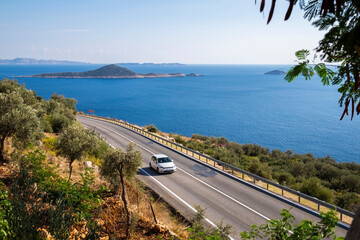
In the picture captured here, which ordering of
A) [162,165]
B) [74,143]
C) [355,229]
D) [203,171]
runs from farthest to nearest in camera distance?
[203,171]
[162,165]
[74,143]
[355,229]

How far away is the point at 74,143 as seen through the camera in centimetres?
1361

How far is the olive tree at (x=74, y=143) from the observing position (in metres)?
13.6

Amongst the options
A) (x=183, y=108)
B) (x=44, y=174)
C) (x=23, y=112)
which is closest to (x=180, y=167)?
(x=23, y=112)

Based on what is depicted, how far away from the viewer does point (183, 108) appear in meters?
118

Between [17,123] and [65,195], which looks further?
[17,123]

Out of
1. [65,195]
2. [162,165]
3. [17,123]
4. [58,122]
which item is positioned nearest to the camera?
[65,195]

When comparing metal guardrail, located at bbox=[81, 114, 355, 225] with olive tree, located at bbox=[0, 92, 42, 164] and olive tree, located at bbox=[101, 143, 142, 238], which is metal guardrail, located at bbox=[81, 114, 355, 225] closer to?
olive tree, located at bbox=[101, 143, 142, 238]

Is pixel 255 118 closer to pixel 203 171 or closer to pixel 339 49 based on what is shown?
pixel 203 171

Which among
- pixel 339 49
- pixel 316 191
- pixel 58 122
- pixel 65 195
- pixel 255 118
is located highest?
pixel 339 49

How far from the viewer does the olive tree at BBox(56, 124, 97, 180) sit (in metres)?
13.6

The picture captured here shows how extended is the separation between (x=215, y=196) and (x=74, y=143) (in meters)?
9.35

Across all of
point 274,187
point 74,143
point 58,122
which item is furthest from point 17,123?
point 58,122

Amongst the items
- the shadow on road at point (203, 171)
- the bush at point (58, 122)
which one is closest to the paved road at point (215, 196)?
the shadow on road at point (203, 171)

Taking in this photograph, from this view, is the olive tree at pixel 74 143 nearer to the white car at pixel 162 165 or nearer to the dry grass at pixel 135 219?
the dry grass at pixel 135 219
